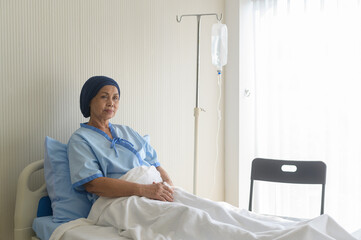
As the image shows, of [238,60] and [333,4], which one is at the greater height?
[333,4]

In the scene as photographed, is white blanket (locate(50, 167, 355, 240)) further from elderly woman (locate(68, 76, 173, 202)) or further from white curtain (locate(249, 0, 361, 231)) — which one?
white curtain (locate(249, 0, 361, 231))

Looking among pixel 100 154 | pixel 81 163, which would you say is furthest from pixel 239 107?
pixel 81 163

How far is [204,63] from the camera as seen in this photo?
11.0 ft

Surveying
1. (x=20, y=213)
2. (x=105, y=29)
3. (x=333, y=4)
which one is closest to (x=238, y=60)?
(x=333, y=4)

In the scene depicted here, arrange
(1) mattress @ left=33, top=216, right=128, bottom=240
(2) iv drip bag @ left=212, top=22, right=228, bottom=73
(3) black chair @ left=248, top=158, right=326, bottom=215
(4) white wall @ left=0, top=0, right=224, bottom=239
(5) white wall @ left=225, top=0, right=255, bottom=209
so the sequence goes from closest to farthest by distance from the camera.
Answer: (1) mattress @ left=33, top=216, right=128, bottom=240
(4) white wall @ left=0, top=0, right=224, bottom=239
(3) black chair @ left=248, top=158, right=326, bottom=215
(2) iv drip bag @ left=212, top=22, right=228, bottom=73
(5) white wall @ left=225, top=0, right=255, bottom=209

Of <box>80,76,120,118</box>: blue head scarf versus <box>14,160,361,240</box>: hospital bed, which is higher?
<box>80,76,120,118</box>: blue head scarf

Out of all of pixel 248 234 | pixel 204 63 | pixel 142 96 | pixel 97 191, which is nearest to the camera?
pixel 248 234

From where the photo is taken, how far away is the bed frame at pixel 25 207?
2133mm

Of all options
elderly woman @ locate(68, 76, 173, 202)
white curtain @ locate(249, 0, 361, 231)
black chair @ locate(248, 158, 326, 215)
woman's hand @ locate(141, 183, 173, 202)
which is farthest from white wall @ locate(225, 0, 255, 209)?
woman's hand @ locate(141, 183, 173, 202)

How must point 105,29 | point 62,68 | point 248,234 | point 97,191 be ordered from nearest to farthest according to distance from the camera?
point 248,234 < point 97,191 < point 62,68 < point 105,29

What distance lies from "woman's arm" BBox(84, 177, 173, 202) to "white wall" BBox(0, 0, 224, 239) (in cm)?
53

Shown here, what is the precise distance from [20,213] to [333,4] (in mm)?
2608

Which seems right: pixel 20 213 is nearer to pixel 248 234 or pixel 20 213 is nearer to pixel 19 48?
pixel 19 48

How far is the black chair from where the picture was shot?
7.89 ft
